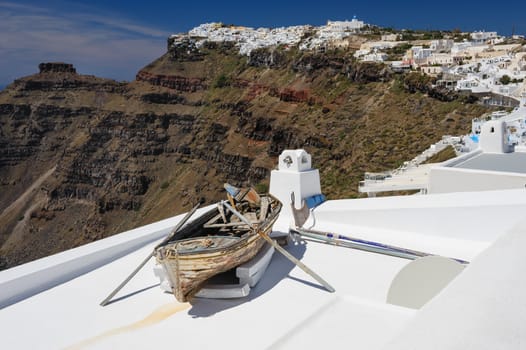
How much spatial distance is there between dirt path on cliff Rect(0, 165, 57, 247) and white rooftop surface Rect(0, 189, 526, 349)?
58730mm

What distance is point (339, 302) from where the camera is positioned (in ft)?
10.2

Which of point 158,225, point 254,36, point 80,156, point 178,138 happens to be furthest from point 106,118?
point 158,225

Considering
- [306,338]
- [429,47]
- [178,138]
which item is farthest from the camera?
[178,138]

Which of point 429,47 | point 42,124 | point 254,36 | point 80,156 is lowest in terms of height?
point 80,156

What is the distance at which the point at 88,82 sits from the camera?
71.4 metres

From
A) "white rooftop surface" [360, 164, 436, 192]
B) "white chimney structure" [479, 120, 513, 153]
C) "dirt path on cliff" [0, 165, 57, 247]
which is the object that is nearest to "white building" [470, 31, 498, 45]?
"white rooftop surface" [360, 164, 436, 192]

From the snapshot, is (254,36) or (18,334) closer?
(18,334)

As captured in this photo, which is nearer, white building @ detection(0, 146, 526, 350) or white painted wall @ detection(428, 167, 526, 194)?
white building @ detection(0, 146, 526, 350)

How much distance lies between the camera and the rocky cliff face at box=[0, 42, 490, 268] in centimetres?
3272

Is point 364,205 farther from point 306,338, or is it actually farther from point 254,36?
point 254,36

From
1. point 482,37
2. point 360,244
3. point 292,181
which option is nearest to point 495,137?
point 292,181

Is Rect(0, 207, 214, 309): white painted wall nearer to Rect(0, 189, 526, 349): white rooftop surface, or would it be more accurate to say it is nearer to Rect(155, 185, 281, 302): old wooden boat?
Rect(0, 189, 526, 349): white rooftop surface

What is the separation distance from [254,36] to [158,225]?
63.9 metres

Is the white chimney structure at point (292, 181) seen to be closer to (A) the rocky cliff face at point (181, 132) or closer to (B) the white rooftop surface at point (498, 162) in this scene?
(B) the white rooftop surface at point (498, 162)
